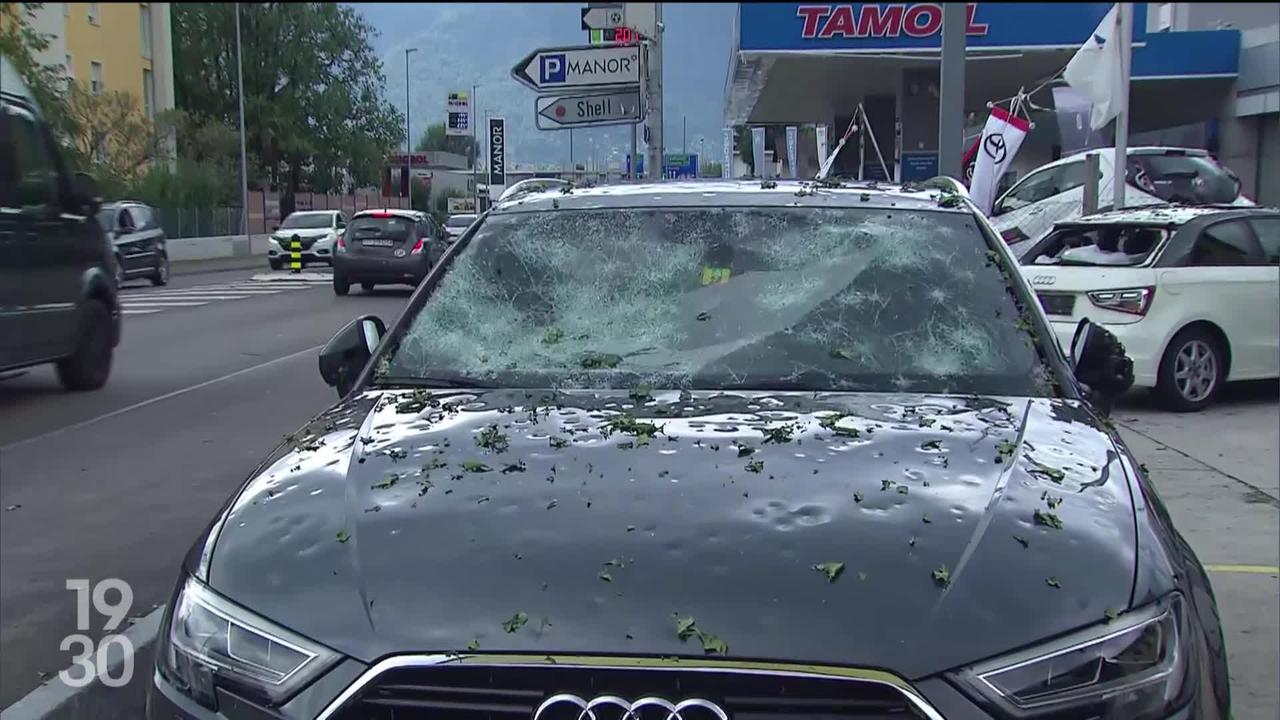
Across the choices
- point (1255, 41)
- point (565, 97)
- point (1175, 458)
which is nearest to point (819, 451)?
point (1175, 458)

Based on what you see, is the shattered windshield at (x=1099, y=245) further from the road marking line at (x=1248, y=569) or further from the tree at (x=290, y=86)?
the tree at (x=290, y=86)

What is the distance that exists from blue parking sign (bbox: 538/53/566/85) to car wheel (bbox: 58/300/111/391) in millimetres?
4923

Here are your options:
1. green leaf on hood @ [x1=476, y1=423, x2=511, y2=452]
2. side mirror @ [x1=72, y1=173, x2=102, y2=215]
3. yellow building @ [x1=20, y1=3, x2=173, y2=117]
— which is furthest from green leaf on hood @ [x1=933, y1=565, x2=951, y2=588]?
yellow building @ [x1=20, y1=3, x2=173, y2=117]

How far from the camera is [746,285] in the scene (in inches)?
146

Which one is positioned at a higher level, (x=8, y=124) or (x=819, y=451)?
(x=8, y=124)

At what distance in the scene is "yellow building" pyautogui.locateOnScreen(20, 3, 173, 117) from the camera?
42.1 meters

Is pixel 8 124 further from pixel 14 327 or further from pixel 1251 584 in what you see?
pixel 1251 584

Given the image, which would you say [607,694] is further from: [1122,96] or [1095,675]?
[1122,96]

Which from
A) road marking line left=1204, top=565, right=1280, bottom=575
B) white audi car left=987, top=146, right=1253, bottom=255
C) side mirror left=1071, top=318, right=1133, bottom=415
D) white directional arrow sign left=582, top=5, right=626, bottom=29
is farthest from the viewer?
white audi car left=987, top=146, right=1253, bottom=255

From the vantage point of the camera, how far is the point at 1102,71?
13516 mm

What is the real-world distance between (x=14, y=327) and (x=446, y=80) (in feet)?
95.8

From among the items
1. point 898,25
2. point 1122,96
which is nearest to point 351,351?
point 1122,96

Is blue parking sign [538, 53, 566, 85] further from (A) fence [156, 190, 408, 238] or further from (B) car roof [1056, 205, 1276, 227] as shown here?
(A) fence [156, 190, 408, 238]

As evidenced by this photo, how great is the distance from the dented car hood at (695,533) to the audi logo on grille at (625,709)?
9cm
